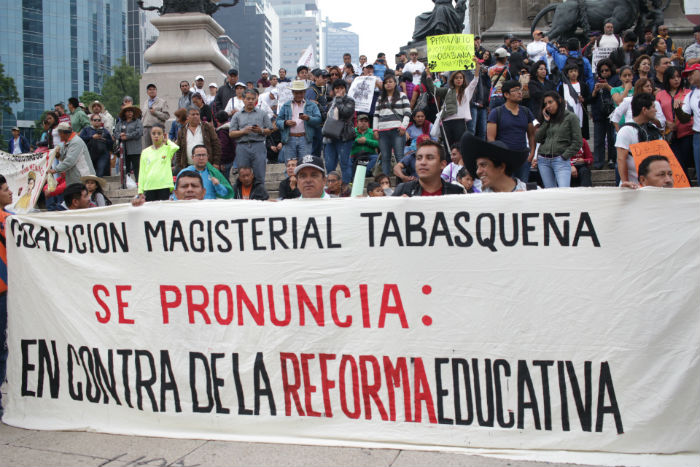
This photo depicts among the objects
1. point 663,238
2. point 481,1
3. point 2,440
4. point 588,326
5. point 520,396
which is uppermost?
point 481,1

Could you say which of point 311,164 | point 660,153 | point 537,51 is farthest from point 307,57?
point 660,153

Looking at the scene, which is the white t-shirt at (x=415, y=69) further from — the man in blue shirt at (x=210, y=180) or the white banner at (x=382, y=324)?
the white banner at (x=382, y=324)

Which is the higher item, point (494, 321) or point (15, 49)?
point (15, 49)

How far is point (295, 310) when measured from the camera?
13.6 feet

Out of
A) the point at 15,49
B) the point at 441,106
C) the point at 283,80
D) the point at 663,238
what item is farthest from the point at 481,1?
the point at 15,49

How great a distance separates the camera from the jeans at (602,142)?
10469 millimetres

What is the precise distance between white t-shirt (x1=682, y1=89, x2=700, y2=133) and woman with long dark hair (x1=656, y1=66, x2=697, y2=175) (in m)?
0.11

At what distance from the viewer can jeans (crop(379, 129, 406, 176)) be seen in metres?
10.1

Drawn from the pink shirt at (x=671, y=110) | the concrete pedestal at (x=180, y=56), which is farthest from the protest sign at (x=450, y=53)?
the concrete pedestal at (x=180, y=56)

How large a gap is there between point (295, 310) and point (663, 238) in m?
2.11

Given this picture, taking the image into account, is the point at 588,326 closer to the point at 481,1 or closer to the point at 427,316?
the point at 427,316

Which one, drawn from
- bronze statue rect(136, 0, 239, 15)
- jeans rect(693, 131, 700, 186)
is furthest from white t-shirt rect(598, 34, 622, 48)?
bronze statue rect(136, 0, 239, 15)

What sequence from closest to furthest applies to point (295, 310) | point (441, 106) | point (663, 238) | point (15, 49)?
point (663, 238) → point (295, 310) → point (441, 106) → point (15, 49)

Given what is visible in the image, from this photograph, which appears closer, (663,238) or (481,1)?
(663,238)
